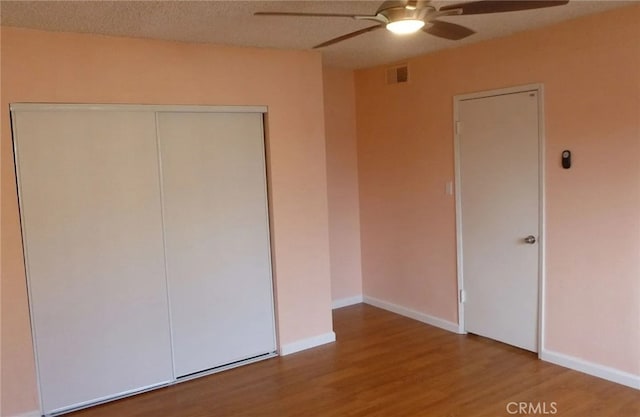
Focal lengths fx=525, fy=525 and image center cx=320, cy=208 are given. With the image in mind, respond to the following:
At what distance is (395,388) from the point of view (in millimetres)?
3504

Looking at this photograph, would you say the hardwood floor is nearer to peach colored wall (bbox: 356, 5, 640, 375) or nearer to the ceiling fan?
peach colored wall (bbox: 356, 5, 640, 375)

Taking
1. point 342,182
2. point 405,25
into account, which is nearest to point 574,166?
point 405,25

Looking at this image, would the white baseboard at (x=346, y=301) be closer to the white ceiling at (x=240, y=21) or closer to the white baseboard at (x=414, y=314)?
the white baseboard at (x=414, y=314)

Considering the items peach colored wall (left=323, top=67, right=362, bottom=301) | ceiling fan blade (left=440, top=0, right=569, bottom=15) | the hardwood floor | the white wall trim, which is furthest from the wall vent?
the white wall trim

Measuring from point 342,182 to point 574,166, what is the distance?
233 centimetres

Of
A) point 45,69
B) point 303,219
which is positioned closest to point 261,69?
point 303,219

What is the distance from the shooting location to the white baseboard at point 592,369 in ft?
11.0

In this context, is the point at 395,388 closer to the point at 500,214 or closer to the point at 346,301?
the point at 500,214

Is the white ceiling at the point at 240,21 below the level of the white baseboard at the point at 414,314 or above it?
above

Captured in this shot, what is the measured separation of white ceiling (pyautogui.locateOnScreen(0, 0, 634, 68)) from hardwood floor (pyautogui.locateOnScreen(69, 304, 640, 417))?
7.80 ft

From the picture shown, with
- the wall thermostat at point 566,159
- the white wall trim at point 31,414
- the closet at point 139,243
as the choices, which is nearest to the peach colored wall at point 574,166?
the wall thermostat at point 566,159

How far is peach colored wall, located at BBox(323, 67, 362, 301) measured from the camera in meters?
5.20

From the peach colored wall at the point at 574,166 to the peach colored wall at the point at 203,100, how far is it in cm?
101

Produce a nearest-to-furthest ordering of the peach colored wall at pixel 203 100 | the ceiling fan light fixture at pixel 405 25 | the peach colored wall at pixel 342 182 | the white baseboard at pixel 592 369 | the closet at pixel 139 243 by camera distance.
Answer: the ceiling fan light fixture at pixel 405 25 < the peach colored wall at pixel 203 100 < the closet at pixel 139 243 < the white baseboard at pixel 592 369 < the peach colored wall at pixel 342 182
